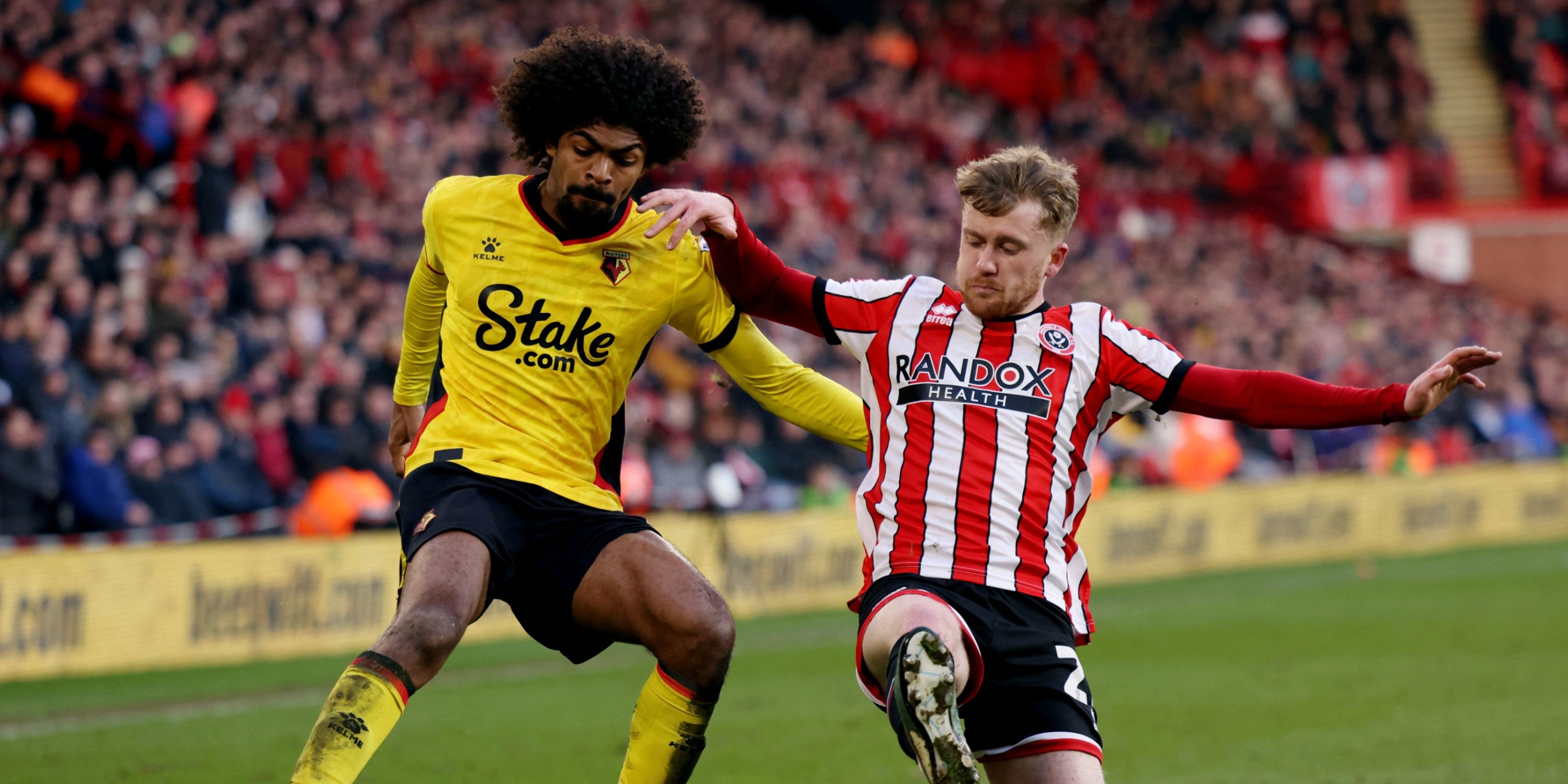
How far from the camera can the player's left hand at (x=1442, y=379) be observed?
449cm

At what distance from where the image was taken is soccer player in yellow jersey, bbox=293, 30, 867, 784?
16.1 ft

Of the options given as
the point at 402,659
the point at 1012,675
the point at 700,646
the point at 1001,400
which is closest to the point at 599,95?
the point at 1001,400

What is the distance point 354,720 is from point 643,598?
0.92 metres

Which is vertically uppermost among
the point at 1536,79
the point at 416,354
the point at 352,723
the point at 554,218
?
the point at 1536,79

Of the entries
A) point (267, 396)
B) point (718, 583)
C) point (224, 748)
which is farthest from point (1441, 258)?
point (224, 748)

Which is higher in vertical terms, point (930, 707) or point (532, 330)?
point (532, 330)

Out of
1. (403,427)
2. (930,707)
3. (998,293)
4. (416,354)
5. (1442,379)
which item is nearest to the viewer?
(930,707)

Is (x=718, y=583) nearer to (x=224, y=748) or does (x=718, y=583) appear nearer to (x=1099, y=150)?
(x=224, y=748)

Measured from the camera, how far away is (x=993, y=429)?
4.63 metres

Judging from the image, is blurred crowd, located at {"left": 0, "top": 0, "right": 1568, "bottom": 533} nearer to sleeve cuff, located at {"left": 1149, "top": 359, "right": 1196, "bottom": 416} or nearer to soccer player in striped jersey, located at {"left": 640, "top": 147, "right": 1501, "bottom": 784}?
soccer player in striped jersey, located at {"left": 640, "top": 147, "right": 1501, "bottom": 784}

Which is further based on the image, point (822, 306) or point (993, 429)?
point (822, 306)

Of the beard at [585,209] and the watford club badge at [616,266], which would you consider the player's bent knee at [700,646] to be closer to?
the watford club badge at [616,266]

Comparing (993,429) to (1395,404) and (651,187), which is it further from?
(651,187)

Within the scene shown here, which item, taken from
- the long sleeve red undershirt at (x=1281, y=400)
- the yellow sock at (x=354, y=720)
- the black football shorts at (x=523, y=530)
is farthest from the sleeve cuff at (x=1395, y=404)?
the yellow sock at (x=354, y=720)
